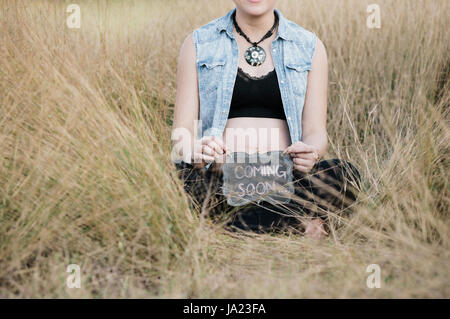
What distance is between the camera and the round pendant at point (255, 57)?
1.89 metres

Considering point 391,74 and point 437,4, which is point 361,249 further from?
point 437,4

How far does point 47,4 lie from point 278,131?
3.43 ft

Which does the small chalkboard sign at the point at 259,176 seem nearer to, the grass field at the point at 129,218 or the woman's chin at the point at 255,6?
the grass field at the point at 129,218

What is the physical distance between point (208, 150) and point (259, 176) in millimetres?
234

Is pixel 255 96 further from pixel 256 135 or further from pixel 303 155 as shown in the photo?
pixel 303 155

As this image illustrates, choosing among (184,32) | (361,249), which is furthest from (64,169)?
(184,32)

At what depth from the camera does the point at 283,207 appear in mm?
1729

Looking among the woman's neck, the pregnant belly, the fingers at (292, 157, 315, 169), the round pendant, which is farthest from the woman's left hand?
the woman's neck

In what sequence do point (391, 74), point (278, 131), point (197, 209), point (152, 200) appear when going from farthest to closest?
1. point (391, 74)
2. point (278, 131)
3. point (197, 209)
4. point (152, 200)

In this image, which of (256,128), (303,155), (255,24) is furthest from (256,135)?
(255,24)

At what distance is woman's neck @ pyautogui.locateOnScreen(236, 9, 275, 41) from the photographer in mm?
1898

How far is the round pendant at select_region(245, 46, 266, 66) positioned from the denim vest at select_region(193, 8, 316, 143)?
1.7 inches

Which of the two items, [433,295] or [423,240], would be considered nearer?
[433,295]

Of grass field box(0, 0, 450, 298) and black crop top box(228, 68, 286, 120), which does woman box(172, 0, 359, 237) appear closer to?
black crop top box(228, 68, 286, 120)
